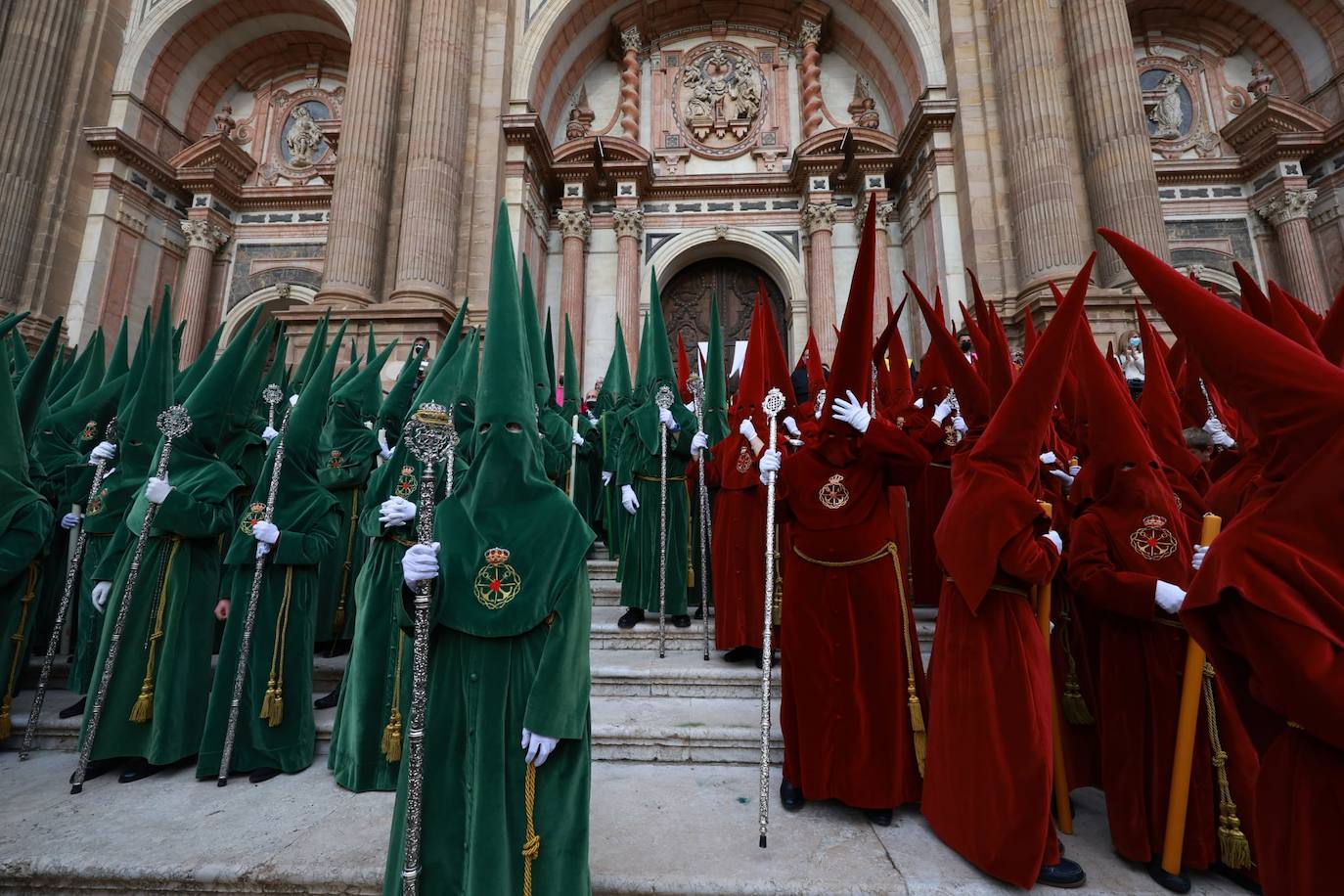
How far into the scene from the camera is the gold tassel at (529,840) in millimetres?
1933

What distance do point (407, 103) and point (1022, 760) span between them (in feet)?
42.7

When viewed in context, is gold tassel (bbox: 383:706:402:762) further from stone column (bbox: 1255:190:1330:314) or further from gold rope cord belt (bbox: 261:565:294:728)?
stone column (bbox: 1255:190:1330:314)

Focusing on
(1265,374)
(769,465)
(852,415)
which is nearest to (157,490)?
(769,465)

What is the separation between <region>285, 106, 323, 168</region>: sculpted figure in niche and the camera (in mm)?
15484

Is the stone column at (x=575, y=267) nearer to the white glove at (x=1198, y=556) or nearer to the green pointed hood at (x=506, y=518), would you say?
the green pointed hood at (x=506, y=518)

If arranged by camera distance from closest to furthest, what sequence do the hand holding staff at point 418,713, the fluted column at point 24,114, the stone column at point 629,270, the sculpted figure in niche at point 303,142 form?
the hand holding staff at point 418,713 < the fluted column at point 24,114 < the stone column at point 629,270 < the sculpted figure in niche at point 303,142

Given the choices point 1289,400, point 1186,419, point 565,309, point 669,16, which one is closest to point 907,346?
point 565,309

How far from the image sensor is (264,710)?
332 cm

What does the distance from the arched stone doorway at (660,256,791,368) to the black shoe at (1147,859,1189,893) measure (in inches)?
475

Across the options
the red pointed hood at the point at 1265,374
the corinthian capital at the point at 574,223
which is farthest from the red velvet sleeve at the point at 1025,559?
the corinthian capital at the point at 574,223

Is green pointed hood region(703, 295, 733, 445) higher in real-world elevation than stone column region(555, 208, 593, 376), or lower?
lower

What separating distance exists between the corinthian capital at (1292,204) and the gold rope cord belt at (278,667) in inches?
711

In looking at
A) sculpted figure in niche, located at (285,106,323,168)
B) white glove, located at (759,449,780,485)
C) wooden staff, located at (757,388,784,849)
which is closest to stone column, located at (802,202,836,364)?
wooden staff, located at (757,388,784,849)

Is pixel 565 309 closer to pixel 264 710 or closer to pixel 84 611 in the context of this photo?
pixel 84 611
